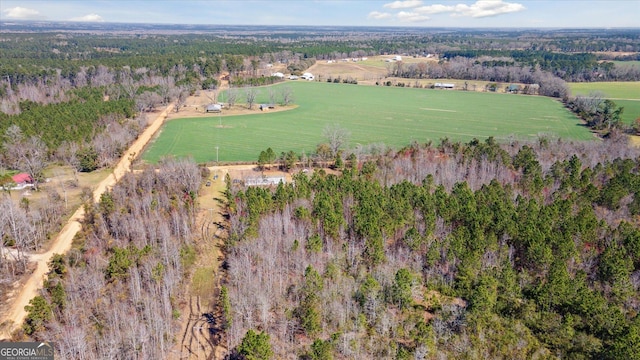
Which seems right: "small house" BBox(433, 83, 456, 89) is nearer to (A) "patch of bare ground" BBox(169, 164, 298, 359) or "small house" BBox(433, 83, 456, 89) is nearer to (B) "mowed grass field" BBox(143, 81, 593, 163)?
(B) "mowed grass field" BBox(143, 81, 593, 163)

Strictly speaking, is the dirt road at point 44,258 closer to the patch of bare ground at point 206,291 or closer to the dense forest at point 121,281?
the dense forest at point 121,281

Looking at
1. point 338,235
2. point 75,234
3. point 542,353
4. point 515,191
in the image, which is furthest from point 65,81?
point 542,353

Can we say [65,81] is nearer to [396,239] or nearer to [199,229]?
[199,229]

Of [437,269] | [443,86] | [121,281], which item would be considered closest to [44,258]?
[121,281]

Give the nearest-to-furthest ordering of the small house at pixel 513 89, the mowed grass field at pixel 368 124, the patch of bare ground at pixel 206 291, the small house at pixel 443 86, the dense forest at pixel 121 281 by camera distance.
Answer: the dense forest at pixel 121 281 < the patch of bare ground at pixel 206 291 < the mowed grass field at pixel 368 124 < the small house at pixel 513 89 < the small house at pixel 443 86

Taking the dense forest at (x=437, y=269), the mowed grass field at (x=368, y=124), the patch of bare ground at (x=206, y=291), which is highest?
the mowed grass field at (x=368, y=124)

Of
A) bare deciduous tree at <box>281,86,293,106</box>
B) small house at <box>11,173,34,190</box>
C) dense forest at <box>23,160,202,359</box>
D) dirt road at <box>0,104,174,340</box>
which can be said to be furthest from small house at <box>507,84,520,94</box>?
small house at <box>11,173,34,190</box>

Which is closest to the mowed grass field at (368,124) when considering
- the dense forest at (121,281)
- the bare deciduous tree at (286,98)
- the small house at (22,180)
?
the bare deciduous tree at (286,98)
